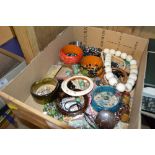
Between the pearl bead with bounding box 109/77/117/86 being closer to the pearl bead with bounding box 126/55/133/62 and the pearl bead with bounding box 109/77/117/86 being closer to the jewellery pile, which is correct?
the jewellery pile

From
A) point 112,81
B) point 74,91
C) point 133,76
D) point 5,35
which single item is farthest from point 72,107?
point 5,35

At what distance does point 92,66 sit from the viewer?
0.94 meters

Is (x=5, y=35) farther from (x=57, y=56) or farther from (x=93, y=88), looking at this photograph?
(x=93, y=88)

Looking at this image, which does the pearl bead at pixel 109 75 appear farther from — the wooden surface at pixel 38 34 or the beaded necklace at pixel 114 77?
the wooden surface at pixel 38 34

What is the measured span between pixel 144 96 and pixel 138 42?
31 centimetres

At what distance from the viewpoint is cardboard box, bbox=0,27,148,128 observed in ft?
2.43

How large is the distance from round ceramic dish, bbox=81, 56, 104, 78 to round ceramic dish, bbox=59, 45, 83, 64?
0.13 ft

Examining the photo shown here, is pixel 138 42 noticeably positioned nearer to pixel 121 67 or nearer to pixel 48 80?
pixel 121 67

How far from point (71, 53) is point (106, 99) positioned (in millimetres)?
348

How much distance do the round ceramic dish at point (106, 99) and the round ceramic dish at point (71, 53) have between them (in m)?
0.22

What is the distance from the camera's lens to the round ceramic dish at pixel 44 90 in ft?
2.58

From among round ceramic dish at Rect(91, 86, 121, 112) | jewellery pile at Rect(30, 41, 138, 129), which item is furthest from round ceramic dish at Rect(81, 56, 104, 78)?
round ceramic dish at Rect(91, 86, 121, 112)

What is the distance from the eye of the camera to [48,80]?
0.88 meters
